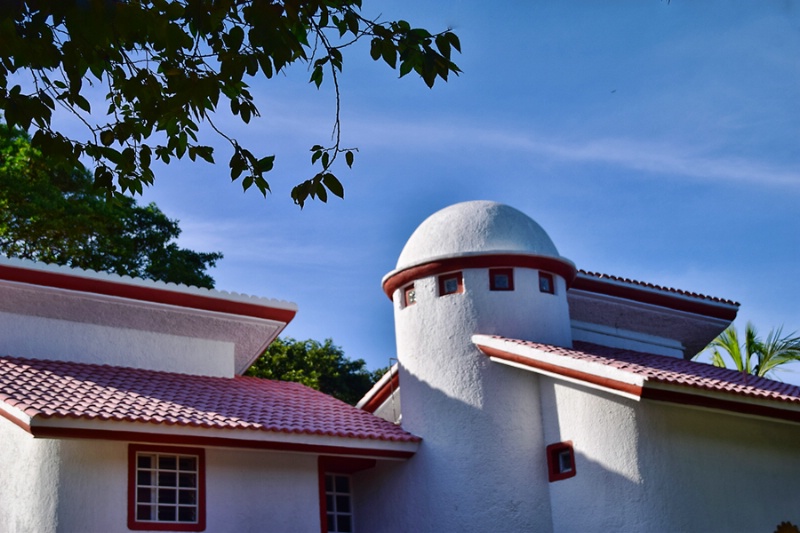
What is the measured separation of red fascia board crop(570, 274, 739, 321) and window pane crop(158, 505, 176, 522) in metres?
7.90

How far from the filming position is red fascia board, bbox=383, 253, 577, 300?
15477 mm

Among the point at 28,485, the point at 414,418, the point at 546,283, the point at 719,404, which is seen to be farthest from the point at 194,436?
the point at 719,404

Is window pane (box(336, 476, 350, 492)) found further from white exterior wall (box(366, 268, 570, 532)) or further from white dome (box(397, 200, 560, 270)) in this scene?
white dome (box(397, 200, 560, 270))

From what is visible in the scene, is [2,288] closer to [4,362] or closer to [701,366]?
[4,362]

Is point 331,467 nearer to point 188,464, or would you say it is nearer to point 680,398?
point 188,464

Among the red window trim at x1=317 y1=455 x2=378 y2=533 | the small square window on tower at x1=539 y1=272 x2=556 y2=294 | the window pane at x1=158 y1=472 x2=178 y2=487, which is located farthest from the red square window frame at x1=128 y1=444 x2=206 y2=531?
the small square window on tower at x1=539 y1=272 x2=556 y2=294

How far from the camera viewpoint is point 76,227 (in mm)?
26984

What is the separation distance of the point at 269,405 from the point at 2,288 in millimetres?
4077

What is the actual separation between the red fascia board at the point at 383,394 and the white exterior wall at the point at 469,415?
1166 millimetres

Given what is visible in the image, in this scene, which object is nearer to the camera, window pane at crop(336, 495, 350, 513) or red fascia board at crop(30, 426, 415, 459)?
red fascia board at crop(30, 426, 415, 459)

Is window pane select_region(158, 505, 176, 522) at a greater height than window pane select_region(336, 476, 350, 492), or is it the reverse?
window pane select_region(336, 476, 350, 492)

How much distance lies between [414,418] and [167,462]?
13.8ft

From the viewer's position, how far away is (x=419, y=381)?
15.7 meters

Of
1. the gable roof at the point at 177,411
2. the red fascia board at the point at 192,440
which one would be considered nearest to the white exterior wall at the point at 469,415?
the gable roof at the point at 177,411
